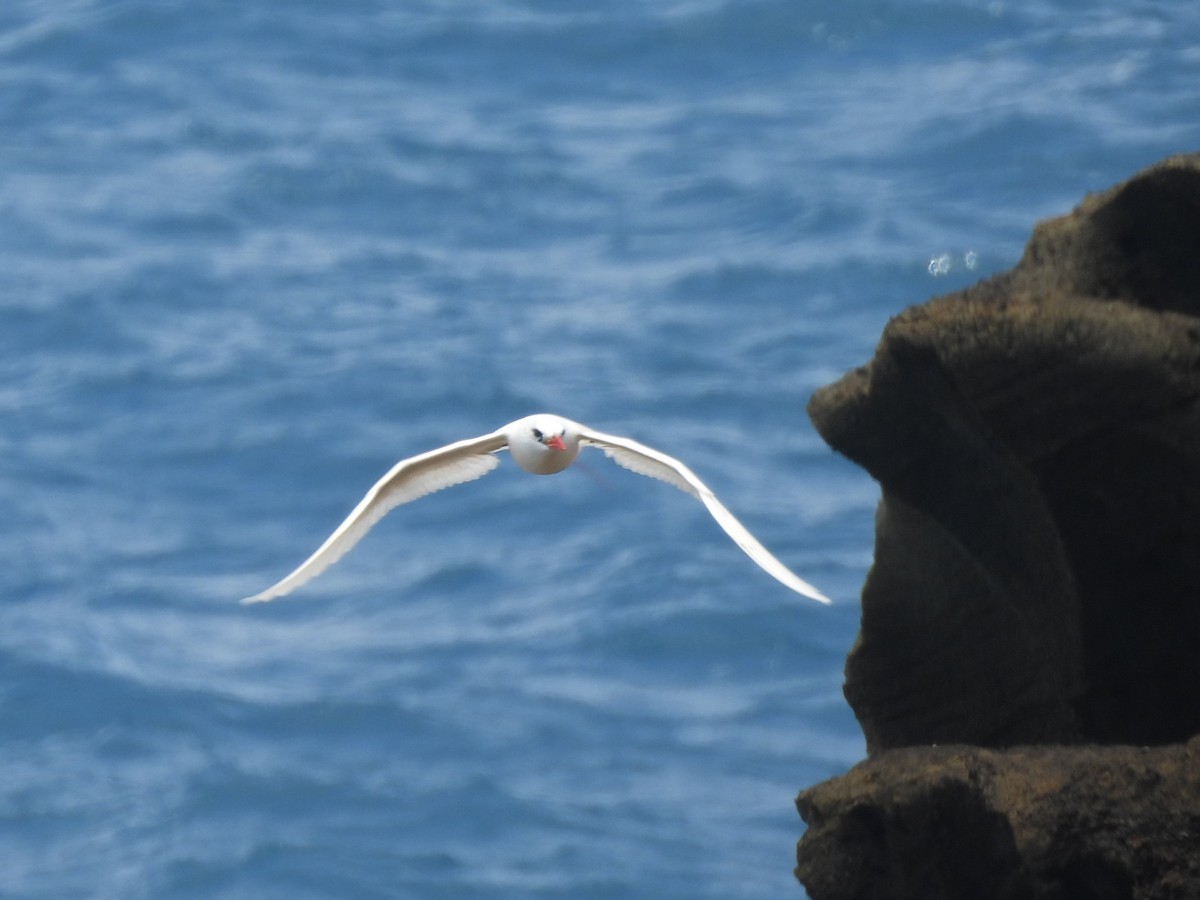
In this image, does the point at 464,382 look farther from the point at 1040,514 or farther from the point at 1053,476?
the point at 1053,476

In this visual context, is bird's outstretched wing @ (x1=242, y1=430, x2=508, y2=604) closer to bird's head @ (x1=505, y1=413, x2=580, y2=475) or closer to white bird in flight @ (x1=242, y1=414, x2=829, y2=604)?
white bird in flight @ (x1=242, y1=414, x2=829, y2=604)

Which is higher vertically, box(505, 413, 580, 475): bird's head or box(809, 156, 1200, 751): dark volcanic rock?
box(505, 413, 580, 475): bird's head

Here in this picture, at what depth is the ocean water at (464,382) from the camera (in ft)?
53.3

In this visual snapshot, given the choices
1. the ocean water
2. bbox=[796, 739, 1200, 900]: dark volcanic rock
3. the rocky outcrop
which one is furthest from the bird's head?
the ocean water

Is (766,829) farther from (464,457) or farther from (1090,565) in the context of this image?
(1090,565)

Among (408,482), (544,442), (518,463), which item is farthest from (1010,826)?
(408,482)

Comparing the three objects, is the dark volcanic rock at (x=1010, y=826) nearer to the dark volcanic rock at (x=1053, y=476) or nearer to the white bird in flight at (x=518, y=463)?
the dark volcanic rock at (x=1053, y=476)

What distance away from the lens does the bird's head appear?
312 inches

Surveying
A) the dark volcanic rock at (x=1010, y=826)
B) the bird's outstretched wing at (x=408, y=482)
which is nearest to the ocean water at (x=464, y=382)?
the bird's outstretched wing at (x=408, y=482)

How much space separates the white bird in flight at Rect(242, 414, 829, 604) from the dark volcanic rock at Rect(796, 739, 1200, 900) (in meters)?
1.86

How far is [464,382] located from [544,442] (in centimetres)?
1206

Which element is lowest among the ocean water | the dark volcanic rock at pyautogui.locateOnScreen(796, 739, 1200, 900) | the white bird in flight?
the dark volcanic rock at pyautogui.locateOnScreen(796, 739, 1200, 900)

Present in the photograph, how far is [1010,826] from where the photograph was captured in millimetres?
5348

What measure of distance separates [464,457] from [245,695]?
9.17 meters
